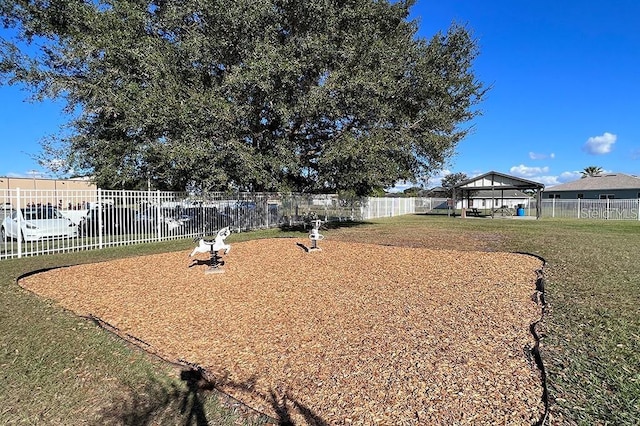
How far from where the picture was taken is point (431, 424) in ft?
8.33

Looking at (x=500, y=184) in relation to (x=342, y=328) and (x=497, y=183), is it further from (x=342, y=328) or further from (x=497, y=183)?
(x=342, y=328)

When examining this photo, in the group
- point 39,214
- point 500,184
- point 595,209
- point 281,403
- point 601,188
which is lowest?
point 281,403

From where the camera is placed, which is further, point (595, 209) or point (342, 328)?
point (595, 209)

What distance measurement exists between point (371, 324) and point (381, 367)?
1.17 meters

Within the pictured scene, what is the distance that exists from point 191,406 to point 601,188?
4207 cm

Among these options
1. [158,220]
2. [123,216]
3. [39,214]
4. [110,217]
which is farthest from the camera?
[158,220]

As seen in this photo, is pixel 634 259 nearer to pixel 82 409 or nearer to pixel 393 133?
pixel 393 133

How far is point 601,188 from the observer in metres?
34.7

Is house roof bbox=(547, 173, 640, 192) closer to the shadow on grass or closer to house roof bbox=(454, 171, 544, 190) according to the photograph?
house roof bbox=(454, 171, 544, 190)

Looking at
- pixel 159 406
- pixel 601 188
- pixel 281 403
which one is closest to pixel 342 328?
pixel 281 403

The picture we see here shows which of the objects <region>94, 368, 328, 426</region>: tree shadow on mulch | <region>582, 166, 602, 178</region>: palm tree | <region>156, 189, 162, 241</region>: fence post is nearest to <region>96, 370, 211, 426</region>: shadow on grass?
<region>94, 368, 328, 426</region>: tree shadow on mulch

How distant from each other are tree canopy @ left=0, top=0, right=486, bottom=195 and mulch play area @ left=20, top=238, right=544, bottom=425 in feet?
16.7

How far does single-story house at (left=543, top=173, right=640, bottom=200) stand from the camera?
33.3m

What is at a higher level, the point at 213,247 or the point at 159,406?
the point at 213,247
